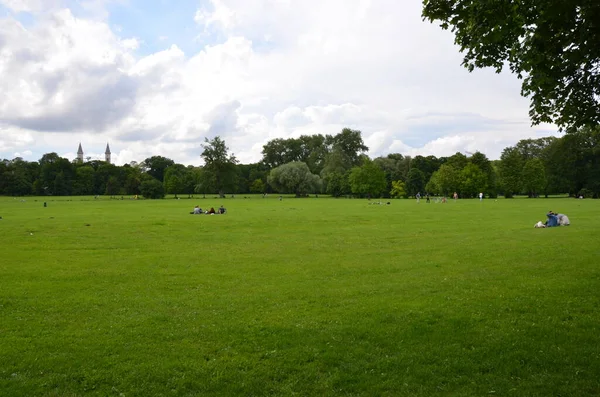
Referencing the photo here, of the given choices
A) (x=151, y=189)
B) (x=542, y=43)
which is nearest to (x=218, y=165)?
(x=151, y=189)

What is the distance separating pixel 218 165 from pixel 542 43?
379 ft

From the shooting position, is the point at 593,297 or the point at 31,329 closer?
the point at 31,329

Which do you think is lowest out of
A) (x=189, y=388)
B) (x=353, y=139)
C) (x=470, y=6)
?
(x=189, y=388)

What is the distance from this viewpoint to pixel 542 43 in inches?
444

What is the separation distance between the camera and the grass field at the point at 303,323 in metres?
6.54

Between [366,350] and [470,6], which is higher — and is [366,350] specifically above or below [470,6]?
below

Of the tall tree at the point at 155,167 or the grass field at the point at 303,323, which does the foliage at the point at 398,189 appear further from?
the grass field at the point at 303,323

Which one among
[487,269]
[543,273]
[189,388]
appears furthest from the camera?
[487,269]

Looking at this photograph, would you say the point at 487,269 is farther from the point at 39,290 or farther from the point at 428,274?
the point at 39,290

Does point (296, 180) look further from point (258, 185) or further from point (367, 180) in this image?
point (258, 185)

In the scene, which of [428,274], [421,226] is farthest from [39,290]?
[421,226]

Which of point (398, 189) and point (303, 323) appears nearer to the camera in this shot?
point (303, 323)

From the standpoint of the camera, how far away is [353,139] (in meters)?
150

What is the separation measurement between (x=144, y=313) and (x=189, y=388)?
400cm
